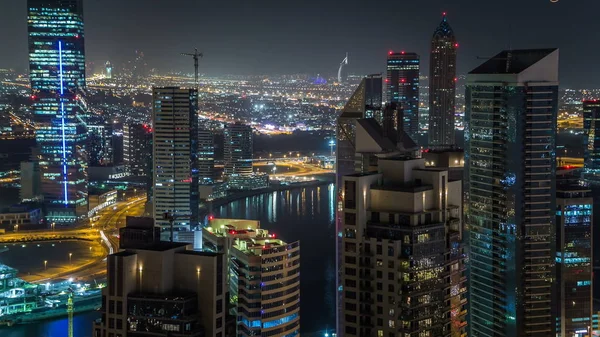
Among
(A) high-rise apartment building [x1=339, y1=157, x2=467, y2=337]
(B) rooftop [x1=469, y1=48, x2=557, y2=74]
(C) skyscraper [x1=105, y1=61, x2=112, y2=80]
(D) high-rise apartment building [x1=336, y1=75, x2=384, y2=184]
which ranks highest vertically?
(C) skyscraper [x1=105, y1=61, x2=112, y2=80]

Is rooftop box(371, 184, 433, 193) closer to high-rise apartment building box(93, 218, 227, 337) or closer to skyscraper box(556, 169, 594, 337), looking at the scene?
high-rise apartment building box(93, 218, 227, 337)

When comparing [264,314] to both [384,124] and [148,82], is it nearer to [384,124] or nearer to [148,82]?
[384,124]

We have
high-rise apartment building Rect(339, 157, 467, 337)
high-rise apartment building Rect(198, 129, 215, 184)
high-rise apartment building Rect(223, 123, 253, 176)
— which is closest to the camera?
high-rise apartment building Rect(339, 157, 467, 337)

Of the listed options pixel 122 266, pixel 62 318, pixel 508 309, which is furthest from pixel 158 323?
pixel 62 318

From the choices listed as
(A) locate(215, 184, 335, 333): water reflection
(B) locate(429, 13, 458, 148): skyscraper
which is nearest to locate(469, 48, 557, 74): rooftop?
(A) locate(215, 184, 335, 333): water reflection

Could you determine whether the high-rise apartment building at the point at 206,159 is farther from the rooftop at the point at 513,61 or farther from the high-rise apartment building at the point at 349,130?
the rooftop at the point at 513,61

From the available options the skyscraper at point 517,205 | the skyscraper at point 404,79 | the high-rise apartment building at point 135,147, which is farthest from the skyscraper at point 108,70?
the skyscraper at point 517,205

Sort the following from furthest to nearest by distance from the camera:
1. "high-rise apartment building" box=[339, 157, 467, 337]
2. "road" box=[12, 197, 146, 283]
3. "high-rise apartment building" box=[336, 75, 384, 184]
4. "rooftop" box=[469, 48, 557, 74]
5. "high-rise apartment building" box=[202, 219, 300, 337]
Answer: "road" box=[12, 197, 146, 283], "rooftop" box=[469, 48, 557, 74], "high-rise apartment building" box=[336, 75, 384, 184], "high-rise apartment building" box=[202, 219, 300, 337], "high-rise apartment building" box=[339, 157, 467, 337]
